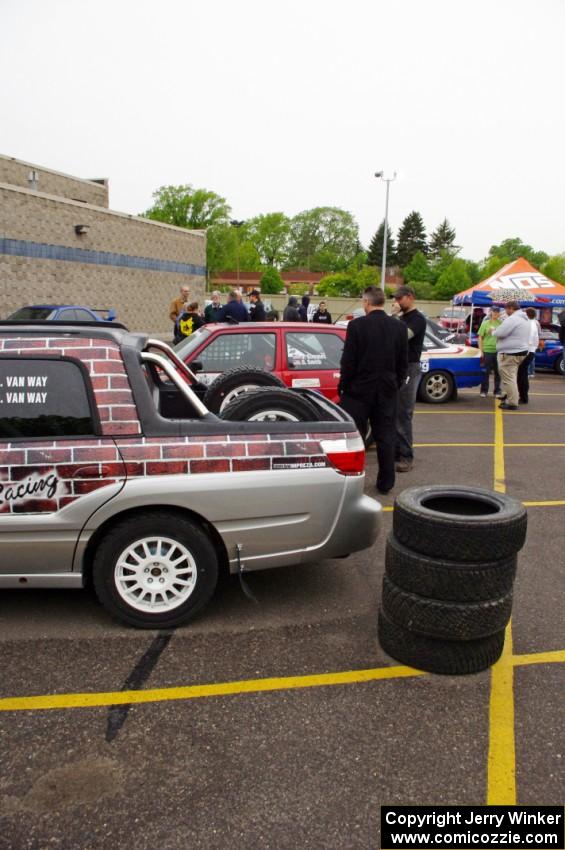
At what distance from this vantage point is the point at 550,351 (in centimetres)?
1817

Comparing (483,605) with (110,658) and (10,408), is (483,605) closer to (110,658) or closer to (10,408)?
(110,658)

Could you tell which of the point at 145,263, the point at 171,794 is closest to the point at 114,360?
the point at 171,794

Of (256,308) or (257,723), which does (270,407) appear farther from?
(256,308)

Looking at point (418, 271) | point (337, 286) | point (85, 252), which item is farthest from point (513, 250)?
point (85, 252)

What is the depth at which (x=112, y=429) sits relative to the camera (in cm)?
360

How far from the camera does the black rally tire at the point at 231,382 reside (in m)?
6.20

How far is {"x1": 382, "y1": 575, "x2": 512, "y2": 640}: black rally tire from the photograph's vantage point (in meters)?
3.22

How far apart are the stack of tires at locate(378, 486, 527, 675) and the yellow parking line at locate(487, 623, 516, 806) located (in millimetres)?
114

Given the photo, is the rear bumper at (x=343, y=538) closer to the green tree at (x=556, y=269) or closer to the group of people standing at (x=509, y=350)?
the group of people standing at (x=509, y=350)

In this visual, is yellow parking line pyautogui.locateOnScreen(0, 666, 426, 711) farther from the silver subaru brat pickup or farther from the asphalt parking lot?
the silver subaru brat pickup

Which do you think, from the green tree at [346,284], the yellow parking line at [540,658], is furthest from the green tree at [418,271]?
the yellow parking line at [540,658]

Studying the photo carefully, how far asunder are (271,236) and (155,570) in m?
117

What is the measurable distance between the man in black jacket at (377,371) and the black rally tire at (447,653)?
116 inches

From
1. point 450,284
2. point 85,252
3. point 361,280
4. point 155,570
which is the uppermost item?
point 361,280
